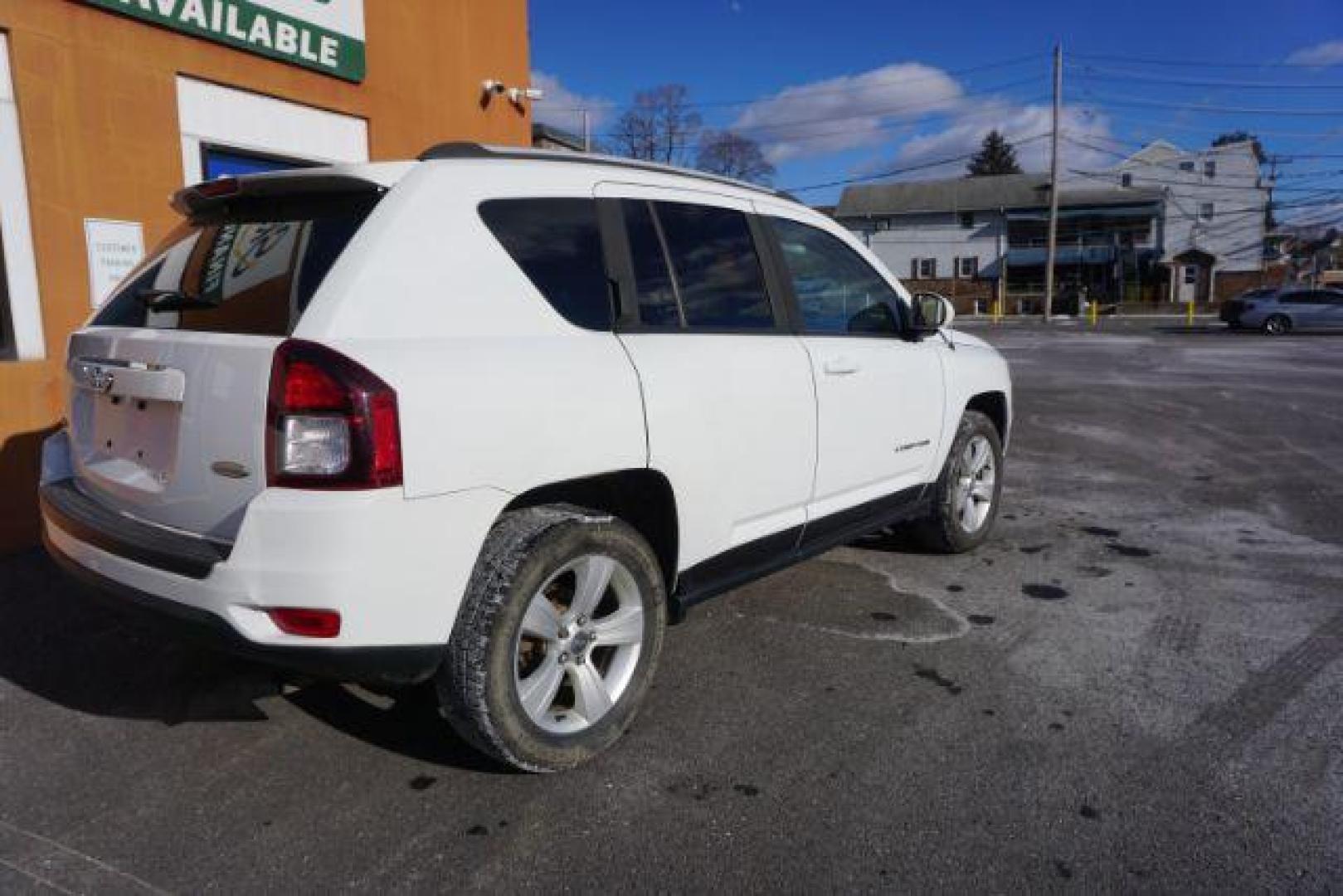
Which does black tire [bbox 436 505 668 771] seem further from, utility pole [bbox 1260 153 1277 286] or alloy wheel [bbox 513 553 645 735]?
utility pole [bbox 1260 153 1277 286]

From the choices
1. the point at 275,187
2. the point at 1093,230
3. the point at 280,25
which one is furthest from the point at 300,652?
the point at 1093,230

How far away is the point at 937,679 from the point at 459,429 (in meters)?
2.15

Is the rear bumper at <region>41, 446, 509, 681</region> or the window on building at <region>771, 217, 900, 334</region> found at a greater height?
the window on building at <region>771, 217, 900, 334</region>

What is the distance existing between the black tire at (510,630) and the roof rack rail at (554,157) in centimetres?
111

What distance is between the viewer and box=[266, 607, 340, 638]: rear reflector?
2.43 m

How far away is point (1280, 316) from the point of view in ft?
97.7

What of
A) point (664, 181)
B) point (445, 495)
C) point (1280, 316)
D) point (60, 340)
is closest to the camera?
point (445, 495)

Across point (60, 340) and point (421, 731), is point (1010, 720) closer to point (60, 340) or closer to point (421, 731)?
point (421, 731)

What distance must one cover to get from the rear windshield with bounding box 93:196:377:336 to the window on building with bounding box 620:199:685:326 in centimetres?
91

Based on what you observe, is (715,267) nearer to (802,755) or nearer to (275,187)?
(275,187)

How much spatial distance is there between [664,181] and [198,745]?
252 centimetres

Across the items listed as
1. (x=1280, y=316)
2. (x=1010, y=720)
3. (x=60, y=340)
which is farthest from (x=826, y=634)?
(x=1280, y=316)

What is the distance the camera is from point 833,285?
425 cm

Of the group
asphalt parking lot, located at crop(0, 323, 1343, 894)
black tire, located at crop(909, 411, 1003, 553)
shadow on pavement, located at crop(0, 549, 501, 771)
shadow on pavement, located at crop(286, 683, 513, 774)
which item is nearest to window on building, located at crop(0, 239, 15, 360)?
asphalt parking lot, located at crop(0, 323, 1343, 894)
